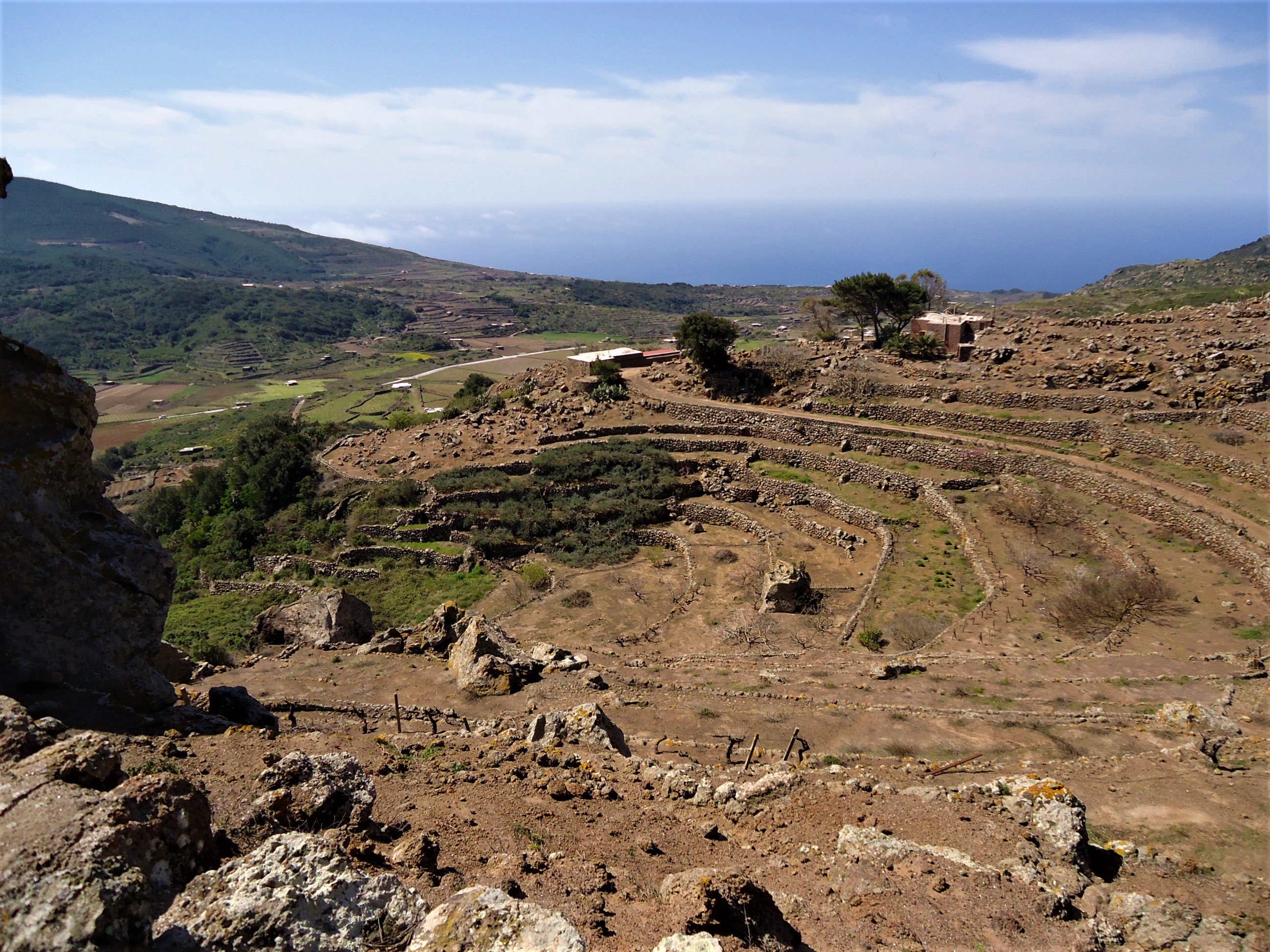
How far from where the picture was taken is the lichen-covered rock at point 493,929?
192 inches

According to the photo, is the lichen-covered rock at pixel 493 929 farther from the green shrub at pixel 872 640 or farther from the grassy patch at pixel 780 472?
the grassy patch at pixel 780 472

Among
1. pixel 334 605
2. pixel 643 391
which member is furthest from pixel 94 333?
pixel 334 605

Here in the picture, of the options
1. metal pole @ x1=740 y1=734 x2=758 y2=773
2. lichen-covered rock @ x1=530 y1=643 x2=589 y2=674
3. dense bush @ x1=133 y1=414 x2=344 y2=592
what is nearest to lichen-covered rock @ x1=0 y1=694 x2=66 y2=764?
metal pole @ x1=740 y1=734 x2=758 y2=773

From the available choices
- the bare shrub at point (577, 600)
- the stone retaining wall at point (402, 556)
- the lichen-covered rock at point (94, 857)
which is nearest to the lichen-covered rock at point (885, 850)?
the lichen-covered rock at point (94, 857)

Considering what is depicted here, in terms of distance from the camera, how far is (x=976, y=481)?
27.2 m

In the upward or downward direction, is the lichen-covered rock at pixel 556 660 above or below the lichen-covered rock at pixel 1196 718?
below

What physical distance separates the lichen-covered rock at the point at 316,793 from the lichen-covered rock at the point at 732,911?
11.9ft

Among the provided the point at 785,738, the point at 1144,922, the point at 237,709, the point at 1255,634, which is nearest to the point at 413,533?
the point at 237,709

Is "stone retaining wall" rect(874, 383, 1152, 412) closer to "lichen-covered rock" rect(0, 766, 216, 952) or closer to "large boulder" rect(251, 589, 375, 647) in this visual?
"large boulder" rect(251, 589, 375, 647)

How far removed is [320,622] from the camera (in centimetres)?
2008

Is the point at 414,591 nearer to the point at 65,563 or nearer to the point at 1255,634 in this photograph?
the point at 65,563

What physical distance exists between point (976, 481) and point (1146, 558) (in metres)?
7.66

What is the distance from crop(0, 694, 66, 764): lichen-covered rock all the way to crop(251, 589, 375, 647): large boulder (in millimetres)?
14289

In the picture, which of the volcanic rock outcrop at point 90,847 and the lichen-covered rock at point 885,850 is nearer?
the volcanic rock outcrop at point 90,847
